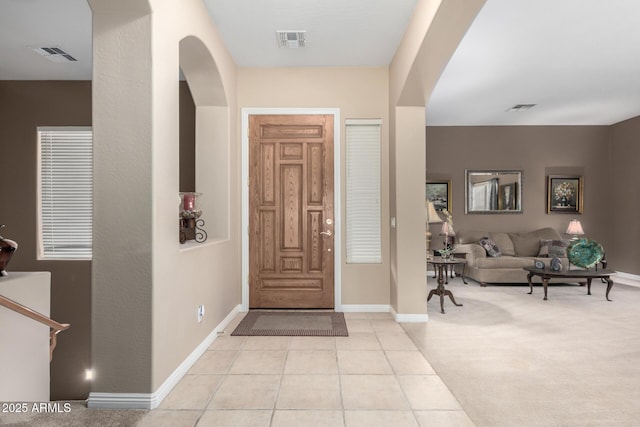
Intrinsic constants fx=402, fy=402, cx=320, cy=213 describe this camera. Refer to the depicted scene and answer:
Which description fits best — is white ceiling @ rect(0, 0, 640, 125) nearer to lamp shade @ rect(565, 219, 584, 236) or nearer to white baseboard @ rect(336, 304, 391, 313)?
lamp shade @ rect(565, 219, 584, 236)

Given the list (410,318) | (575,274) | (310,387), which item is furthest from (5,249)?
(575,274)

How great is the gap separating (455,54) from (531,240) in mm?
4279

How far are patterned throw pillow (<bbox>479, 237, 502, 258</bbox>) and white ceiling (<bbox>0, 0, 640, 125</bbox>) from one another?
2448mm

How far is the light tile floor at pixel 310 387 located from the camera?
223 centimetres

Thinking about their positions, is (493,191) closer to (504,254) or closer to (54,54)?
(504,254)

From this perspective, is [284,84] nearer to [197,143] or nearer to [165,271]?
[197,143]

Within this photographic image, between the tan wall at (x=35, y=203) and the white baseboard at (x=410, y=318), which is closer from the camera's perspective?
the white baseboard at (x=410, y=318)

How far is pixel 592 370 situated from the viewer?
2969 millimetres

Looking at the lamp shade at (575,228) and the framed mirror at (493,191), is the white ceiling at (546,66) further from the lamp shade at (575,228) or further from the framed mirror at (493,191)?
the lamp shade at (575,228)

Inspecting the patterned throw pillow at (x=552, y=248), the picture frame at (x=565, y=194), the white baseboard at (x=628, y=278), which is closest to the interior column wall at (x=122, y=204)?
the patterned throw pillow at (x=552, y=248)

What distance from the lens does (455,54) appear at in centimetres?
441

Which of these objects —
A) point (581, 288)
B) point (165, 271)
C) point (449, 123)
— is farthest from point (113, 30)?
point (581, 288)

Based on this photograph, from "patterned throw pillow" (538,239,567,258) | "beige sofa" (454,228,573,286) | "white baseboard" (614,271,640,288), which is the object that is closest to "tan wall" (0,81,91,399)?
"beige sofa" (454,228,573,286)

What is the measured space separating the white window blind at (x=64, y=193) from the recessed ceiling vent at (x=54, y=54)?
0.89 metres
